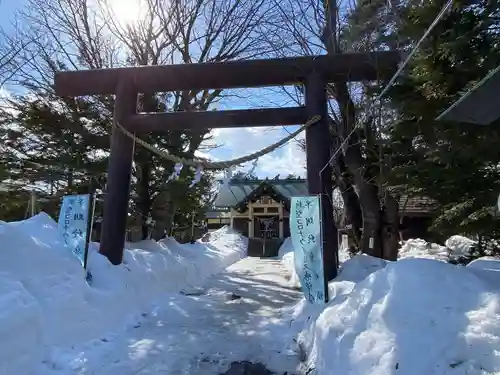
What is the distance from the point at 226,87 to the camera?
7.66 m

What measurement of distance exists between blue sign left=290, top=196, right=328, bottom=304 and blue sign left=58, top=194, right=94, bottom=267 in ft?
10.8

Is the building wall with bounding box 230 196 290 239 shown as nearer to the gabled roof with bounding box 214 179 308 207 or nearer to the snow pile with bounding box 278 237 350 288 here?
the gabled roof with bounding box 214 179 308 207

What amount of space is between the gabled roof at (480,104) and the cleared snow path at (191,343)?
10.1 ft

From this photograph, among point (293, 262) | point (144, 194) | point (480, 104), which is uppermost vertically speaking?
point (144, 194)

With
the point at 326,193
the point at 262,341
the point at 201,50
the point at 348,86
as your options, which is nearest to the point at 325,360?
the point at 262,341

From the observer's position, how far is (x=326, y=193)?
7.04 m

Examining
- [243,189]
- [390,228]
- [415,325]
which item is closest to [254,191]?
[243,189]

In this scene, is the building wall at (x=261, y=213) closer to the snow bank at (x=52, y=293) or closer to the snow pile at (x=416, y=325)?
the snow bank at (x=52, y=293)

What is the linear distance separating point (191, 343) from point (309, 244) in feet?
7.24

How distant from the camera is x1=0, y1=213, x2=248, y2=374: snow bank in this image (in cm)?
389

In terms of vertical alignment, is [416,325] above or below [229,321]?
above

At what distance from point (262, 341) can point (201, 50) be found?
1065 centimetres

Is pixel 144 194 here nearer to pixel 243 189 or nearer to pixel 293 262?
pixel 293 262

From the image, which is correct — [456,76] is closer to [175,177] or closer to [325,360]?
[325,360]
